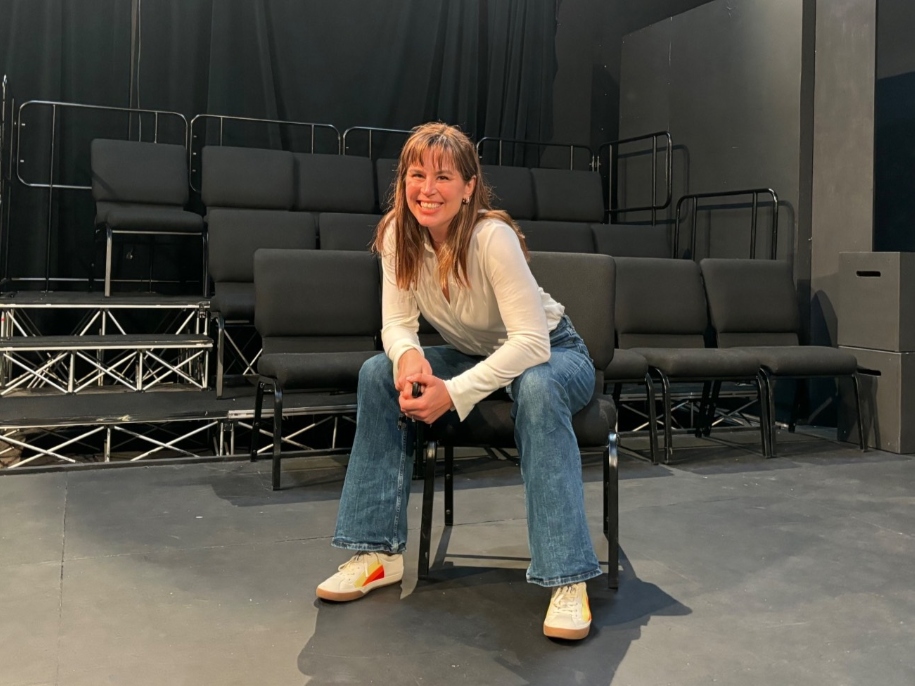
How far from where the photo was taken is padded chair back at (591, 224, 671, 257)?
5.01m

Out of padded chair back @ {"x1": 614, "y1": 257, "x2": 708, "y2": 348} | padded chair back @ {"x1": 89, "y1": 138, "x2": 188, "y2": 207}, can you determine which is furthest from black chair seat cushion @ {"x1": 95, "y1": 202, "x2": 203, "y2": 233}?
padded chair back @ {"x1": 614, "y1": 257, "x2": 708, "y2": 348}

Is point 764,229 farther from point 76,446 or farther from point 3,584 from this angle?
point 3,584

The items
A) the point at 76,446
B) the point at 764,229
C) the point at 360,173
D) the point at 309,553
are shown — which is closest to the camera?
the point at 309,553

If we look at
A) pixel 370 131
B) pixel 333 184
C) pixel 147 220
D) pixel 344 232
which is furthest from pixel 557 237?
pixel 147 220

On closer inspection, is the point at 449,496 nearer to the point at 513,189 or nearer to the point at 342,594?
the point at 342,594

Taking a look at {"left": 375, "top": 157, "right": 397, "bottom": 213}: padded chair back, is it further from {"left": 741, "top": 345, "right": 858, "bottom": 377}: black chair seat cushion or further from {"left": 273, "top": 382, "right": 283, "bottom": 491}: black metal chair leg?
{"left": 273, "top": 382, "right": 283, "bottom": 491}: black metal chair leg

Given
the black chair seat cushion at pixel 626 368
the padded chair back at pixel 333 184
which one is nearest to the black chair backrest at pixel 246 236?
the padded chair back at pixel 333 184

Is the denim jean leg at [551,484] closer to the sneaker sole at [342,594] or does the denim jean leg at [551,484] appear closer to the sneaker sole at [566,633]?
the sneaker sole at [566,633]

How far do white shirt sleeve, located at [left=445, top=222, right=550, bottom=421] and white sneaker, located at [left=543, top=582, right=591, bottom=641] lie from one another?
420 millimetres

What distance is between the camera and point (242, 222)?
171 inches

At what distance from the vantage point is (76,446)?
3734 mm

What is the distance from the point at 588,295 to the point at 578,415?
0.43 metres

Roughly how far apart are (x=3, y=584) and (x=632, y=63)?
17.4 feet

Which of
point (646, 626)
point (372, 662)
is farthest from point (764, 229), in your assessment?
point (372, 662)
